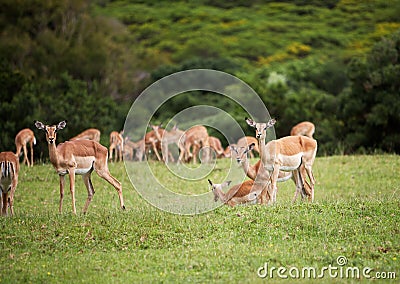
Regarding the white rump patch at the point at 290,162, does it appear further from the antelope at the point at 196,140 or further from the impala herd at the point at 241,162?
the antelope at the point at 196,140

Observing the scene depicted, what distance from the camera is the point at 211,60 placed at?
154 feet

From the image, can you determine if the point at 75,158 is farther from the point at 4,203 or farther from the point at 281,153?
the point at 281,153

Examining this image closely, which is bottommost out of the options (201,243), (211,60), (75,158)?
(201,243)

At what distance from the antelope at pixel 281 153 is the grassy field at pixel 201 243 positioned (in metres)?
1.33

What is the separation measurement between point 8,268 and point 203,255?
2.91m

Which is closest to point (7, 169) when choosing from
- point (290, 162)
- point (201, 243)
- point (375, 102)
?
point (201, 243)

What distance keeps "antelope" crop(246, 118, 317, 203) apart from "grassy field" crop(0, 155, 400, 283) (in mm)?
1334

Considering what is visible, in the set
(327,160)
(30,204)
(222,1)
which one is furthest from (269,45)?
(30,204)

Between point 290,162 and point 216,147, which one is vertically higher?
point 290,162

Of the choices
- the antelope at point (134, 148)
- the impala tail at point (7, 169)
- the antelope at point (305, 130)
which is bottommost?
the antelope at point (134, 148)

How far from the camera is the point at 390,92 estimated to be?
89.6 ft

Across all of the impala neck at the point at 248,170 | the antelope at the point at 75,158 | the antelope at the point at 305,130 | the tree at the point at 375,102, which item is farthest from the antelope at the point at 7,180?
the tree at the point at 375,102

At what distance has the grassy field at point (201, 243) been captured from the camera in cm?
984

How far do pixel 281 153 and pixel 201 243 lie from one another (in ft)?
11.9
